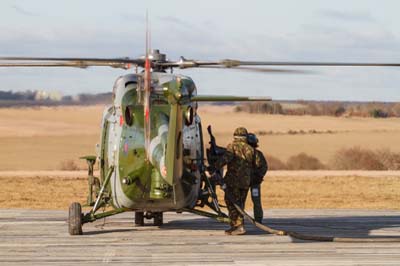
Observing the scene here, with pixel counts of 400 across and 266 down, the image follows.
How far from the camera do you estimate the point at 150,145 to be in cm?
1603

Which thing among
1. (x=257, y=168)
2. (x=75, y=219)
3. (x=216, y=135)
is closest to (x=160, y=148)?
(x=75, y=219)

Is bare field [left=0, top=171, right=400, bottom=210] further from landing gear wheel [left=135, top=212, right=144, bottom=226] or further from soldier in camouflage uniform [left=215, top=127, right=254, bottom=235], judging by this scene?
soldier in camouflage uniform [left=215, top=127, right=254, bottom=235]

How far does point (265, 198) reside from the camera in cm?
3120

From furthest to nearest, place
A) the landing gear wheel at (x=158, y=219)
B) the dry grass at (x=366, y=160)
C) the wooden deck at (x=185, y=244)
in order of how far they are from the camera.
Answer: the dry grass at (x=366, y=160) < the landing gear wheel at (x=158, y=219) < the wooden deck at (x=185, y=244)

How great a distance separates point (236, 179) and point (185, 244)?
74.2 inches

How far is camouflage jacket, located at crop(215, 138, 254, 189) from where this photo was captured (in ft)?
57.1

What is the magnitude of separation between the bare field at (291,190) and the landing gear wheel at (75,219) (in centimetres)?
1014

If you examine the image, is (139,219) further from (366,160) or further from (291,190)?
(366,160)

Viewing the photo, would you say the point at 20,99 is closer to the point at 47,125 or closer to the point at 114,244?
the point at 114,244

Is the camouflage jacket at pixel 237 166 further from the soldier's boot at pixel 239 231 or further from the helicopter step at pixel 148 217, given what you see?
the helicopter step at pixel 148 217

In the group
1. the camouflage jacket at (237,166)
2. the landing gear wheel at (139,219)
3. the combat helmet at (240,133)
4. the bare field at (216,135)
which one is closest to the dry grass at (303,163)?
the bare field at (216,135)

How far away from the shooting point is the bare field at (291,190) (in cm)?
2894

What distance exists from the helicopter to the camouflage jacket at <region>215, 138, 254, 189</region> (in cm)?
23

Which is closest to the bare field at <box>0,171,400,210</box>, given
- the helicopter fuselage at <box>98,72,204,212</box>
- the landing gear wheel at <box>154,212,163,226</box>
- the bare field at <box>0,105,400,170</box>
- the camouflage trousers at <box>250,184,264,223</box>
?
the landing gear wheel at <box>154,212,163,226</box>
